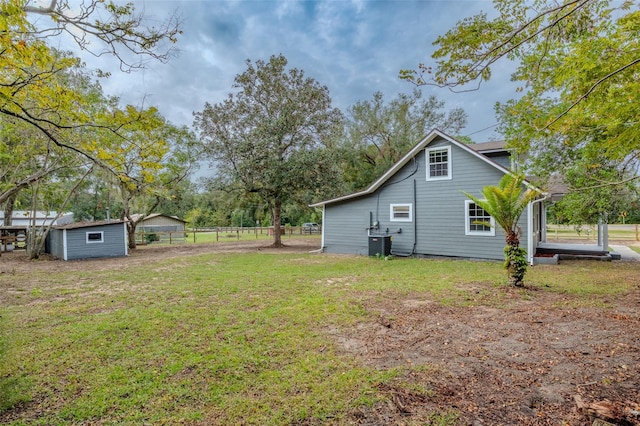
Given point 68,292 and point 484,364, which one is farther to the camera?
point 68,292

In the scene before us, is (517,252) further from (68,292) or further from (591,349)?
(68,292)

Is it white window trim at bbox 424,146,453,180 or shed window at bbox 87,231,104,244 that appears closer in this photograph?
white window trim at bbox 424,146,453,180

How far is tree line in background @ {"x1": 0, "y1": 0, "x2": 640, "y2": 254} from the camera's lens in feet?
11.9

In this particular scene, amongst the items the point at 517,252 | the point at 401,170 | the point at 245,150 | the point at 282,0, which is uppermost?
the point at 282,0

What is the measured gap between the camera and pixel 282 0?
912 centimetres

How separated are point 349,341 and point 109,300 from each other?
5563 millimetres

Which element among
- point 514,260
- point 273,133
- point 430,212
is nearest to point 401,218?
point 430,212

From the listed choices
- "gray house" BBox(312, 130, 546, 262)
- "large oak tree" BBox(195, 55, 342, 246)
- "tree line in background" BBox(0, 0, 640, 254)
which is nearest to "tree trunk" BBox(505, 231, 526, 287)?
"tree line in background" BBox(0, 0, 640, 254)

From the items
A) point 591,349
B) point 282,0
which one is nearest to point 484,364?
point 591,349

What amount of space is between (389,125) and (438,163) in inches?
432

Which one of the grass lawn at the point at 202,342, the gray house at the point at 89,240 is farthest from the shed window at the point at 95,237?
the grass lawn at the point at 202,342

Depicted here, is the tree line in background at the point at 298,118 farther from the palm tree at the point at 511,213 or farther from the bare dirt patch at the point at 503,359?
the bare dirt patch at the point at 503,359

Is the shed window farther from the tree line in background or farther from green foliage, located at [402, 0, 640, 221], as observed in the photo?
green foliage, located at [402, 0, 640, 221]

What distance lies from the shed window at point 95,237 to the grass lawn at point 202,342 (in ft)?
20.5
